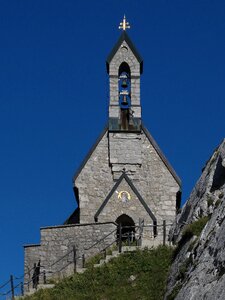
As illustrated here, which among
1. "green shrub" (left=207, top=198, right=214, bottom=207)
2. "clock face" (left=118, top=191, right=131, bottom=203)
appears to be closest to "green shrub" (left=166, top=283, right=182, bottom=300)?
"green shrub" (left=207, top=198, right=214, bottom=207)

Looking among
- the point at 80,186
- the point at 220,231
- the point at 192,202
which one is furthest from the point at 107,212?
the point at 220,231

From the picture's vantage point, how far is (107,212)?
141 feet

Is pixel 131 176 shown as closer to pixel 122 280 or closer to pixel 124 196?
pixel 124 196

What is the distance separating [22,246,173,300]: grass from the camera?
3009 cm

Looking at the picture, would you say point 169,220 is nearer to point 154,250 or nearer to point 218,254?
point 154,250

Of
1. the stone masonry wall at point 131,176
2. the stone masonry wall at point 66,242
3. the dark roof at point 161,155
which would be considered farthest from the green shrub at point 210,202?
the dark roof at point 161,155

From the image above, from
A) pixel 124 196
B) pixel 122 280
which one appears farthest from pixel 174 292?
pixel 124 196

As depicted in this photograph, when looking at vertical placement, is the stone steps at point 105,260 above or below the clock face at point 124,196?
below

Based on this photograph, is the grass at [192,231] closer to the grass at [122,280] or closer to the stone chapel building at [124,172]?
the grass at [122,280]

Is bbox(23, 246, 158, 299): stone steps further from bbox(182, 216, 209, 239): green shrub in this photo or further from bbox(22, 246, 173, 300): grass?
bbox(182, 216, 209, 239): green shrub

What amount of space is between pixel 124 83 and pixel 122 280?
18337mm

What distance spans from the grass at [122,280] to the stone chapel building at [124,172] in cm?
837

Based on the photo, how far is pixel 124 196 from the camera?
43219 millimetres

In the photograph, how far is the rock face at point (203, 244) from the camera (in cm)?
2358
